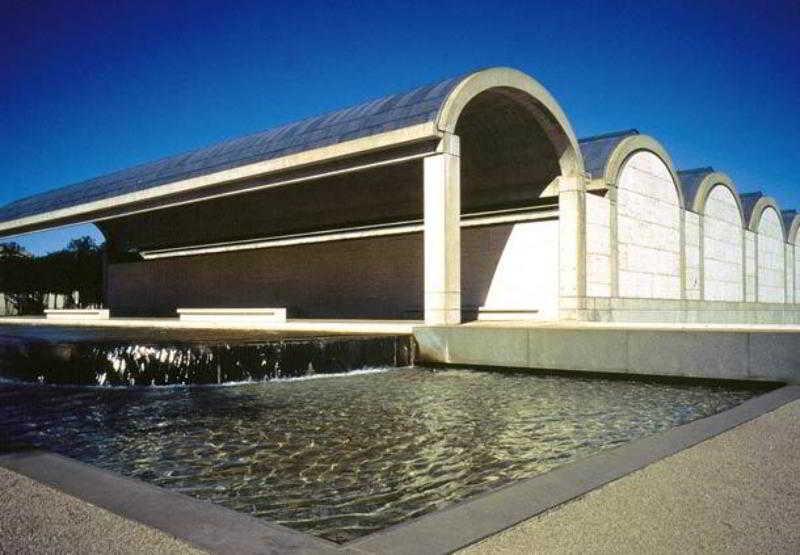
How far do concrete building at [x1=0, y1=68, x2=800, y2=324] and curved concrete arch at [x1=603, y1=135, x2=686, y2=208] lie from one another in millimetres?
75

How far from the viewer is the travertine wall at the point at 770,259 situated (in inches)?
1364

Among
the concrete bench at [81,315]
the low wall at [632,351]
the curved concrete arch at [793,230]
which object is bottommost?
the low wall at [632,351]

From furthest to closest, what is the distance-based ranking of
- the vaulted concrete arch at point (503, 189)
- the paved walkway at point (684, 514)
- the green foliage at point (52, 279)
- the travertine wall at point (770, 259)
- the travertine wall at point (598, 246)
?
1. the green foliage at point (52, 279)
2. the travertine wall at point (770, 259)
3. the travertine wall at point (598, 246)
4. the vaulted concrete arch at point (503, 189)
5. the paved walkway at point (684, 514)

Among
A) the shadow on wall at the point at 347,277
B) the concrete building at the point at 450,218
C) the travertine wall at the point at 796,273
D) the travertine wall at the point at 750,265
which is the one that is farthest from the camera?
the travertine wall at the point at 796,273

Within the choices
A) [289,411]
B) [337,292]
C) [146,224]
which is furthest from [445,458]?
[146,224]

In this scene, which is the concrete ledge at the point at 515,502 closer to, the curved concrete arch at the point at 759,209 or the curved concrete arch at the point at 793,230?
Result: the curved concrete arch at the point at 759,209

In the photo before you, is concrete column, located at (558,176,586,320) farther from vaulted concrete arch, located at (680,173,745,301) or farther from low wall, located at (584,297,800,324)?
vaulted concrete arch, located at (680,173,745,301)

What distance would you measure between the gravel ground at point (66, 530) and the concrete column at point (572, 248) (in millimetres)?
17962

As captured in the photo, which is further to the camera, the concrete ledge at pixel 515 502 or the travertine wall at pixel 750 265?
the travertine wall at pixel 750 265

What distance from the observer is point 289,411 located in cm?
873

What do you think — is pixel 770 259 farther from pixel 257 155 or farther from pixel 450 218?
pixel 257 155

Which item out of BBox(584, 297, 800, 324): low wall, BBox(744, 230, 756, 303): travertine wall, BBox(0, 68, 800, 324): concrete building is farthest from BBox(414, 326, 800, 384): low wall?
BBox(744, 230, 756, 303): travertine wall

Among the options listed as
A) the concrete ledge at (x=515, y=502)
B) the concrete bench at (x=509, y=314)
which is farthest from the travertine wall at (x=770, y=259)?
the concrete ledge at (x=515, y=502)

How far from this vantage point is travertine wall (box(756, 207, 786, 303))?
34.7 metres
